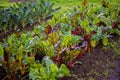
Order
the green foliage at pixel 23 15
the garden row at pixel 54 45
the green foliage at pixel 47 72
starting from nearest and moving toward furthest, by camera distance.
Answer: the green foliage at pixel 47 72 < the garden row at pixel 54 45 < the green foliage at pixel 23 15

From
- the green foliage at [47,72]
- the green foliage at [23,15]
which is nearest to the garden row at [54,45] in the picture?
the green foliage at [47,72]

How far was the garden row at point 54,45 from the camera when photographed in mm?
4254

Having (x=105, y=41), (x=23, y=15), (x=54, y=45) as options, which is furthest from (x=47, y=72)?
(x=23, y=15)

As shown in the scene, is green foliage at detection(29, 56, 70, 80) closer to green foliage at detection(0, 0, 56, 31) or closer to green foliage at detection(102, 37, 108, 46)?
green foliage at detection(102, 37, 108, 46)

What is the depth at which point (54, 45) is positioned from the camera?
504cm

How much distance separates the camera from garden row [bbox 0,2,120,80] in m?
4.25

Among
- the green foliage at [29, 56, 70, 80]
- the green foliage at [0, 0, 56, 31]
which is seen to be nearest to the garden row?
the green foliage at [29, 56, 70, 80]

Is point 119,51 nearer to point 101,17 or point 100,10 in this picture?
point 101,17

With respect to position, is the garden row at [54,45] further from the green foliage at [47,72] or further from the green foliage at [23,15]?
the green foliage at [23,15]

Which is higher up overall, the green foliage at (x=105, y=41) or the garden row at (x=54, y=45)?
the garden row at (x=54, y=45)

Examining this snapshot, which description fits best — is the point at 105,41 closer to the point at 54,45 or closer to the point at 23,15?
the point at 54,45

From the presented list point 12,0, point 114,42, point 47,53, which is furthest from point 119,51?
point 12,0

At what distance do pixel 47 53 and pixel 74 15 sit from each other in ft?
7.30

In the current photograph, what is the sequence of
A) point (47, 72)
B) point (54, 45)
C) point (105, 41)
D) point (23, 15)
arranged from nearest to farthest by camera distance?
point (47, 72) < point (54, 45) < point (105, 41) < point (23, 15)
